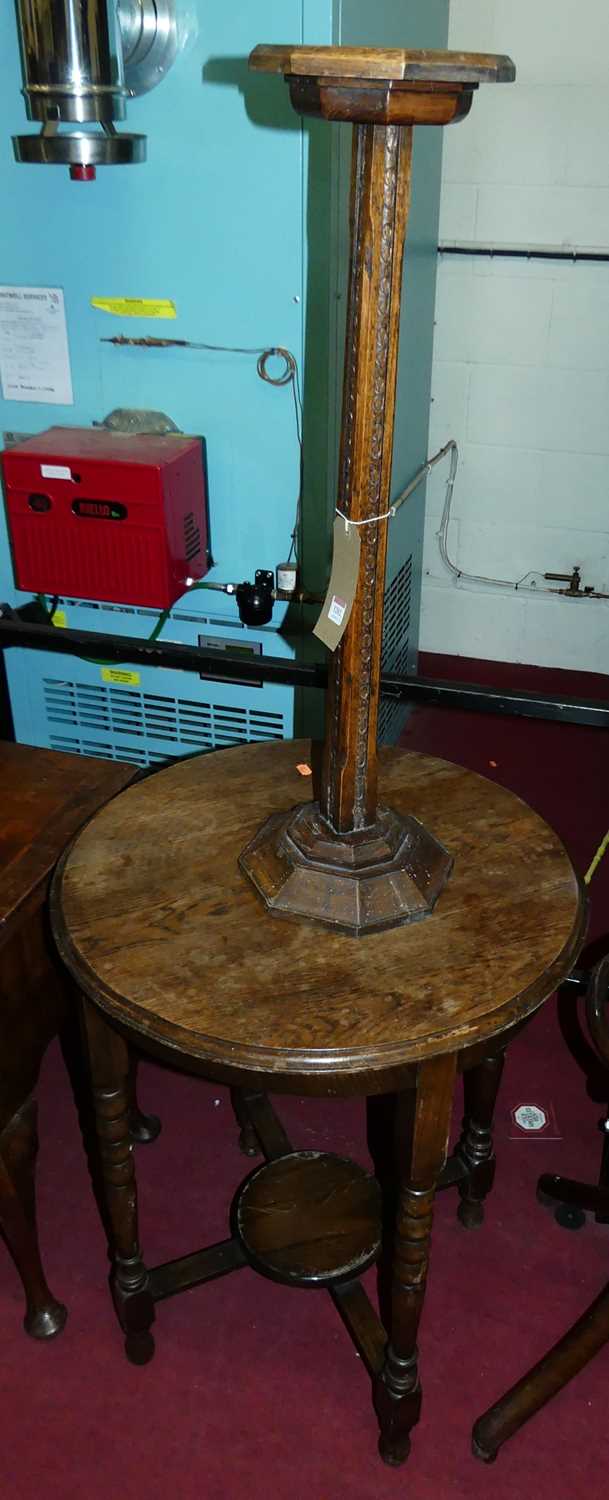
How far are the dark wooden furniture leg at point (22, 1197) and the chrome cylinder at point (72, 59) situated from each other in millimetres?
1586

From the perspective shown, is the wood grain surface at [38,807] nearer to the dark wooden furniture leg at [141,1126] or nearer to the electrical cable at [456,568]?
the dark wooden furniture leg at [141,1126]

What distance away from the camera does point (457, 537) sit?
3.57m

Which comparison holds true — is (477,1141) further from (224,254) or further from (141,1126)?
(224,254)

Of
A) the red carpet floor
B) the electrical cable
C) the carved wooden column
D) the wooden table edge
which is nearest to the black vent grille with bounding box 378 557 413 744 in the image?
the electrical cable

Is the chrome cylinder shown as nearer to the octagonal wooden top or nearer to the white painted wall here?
the octagonal wooden top

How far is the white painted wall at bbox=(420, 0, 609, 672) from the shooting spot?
116 inches

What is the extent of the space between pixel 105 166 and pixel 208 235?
0.72 feet

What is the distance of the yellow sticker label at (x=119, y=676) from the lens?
2461 mm

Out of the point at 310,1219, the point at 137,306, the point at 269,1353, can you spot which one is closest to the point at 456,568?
the point at 137,306

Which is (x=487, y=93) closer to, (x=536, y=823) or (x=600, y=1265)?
(x=536, y=823)

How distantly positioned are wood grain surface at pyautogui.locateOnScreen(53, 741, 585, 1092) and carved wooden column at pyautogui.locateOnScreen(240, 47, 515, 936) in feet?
0.12

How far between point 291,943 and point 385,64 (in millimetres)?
822

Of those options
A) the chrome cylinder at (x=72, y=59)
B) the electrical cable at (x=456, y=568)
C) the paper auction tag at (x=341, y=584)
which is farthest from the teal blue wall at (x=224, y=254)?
the electrical cable at (x=456, y=568)

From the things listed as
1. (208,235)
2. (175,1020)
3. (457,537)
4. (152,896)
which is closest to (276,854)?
(152,896)
